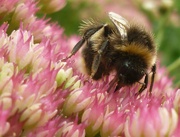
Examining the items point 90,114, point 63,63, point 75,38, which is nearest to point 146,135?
point 90,114

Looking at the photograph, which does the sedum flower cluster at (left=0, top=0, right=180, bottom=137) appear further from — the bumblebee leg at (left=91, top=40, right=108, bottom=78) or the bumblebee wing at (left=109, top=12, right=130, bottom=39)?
the bumblebee wing at (left=109, top=12, right=130, bottom=39)

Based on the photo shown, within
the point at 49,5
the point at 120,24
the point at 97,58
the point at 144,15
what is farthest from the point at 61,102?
the point at 144,15

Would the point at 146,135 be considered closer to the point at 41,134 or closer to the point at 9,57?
the point at 41,134

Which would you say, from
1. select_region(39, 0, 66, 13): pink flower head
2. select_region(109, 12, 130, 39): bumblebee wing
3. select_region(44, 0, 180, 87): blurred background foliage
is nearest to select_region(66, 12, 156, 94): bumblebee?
select_region(109, 12, 130, 39): bumblebee wing

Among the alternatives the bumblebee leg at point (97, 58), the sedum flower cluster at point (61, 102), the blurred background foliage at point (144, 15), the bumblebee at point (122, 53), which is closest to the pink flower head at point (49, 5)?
the sedum flower cluster at point (61, 102)

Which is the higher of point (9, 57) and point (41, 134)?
point (9, 57)

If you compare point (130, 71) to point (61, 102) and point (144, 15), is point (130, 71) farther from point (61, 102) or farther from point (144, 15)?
point (144, 15)

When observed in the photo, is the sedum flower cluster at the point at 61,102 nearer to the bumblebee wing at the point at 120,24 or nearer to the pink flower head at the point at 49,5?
the bumblebee wing at the point at 120,24

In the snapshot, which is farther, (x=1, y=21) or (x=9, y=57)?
(x=1, y=21)
